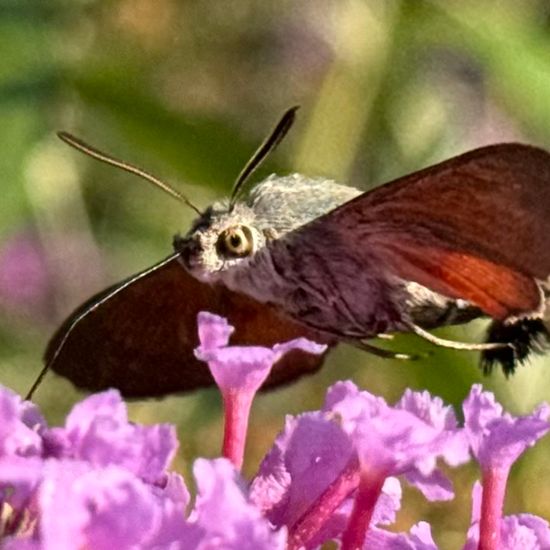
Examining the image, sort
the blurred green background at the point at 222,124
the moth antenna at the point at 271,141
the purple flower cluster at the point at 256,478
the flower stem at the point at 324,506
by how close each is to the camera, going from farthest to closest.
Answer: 1. the blurred green background at the point at 222,124
2. the moth antenna at the point at 271,141
3. the flower stem at the point at 324,506
4. the purple flower cluster at the point at 256,478

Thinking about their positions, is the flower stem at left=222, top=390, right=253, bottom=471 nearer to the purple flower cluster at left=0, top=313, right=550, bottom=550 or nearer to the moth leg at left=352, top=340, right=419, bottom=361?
the purple flower cluster at left=0, top=313, right=550, bottom=550

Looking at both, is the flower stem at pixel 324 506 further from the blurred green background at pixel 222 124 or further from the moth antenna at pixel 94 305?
the blurred green background at pixel 222 124

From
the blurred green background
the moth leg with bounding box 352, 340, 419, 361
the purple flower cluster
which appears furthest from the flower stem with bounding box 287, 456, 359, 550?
the blurred green background

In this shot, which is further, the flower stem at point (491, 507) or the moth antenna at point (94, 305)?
the moth antenna at point (94, 305)

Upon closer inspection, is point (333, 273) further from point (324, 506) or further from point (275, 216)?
point (324, 506)

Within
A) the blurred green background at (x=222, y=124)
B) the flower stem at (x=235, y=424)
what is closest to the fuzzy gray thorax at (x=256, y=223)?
the flower stem at (x=235, y=424)

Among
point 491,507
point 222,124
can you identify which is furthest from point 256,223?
point 222,124
